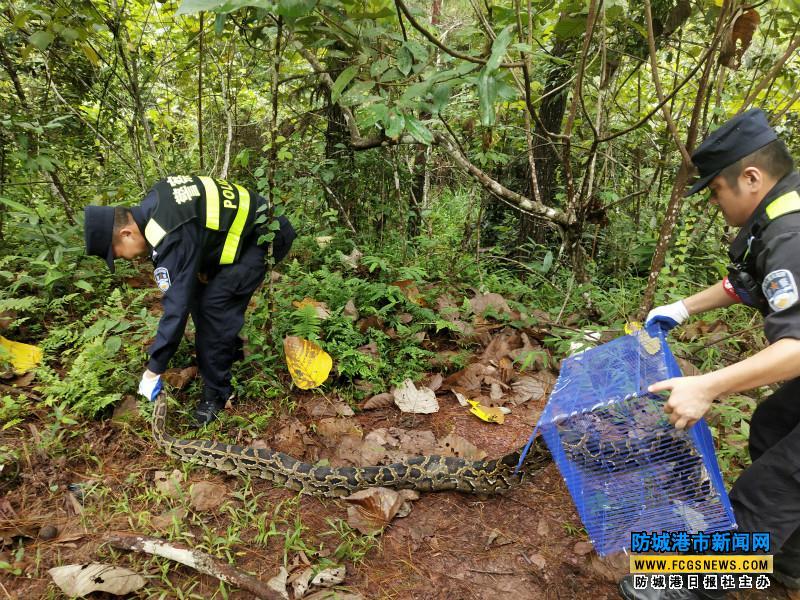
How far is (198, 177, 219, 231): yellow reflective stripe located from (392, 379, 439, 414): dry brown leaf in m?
2.14

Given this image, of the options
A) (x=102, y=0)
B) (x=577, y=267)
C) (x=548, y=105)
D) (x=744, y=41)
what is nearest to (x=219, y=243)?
(x=102, y=0)

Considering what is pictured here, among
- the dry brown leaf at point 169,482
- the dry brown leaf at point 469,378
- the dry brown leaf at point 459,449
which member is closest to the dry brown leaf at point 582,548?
the dry brown leaf at point 459,449

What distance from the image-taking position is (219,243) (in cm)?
387

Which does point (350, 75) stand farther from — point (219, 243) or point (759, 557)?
point (759, 557)

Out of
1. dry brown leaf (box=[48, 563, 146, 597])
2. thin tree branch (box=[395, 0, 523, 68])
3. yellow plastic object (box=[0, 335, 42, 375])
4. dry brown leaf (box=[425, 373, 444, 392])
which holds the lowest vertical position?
dry brown leaf (box=[425, 373, 444, 392])

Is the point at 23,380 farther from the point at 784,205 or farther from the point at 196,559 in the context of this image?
the point at 784,205

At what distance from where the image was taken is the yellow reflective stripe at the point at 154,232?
134 inches

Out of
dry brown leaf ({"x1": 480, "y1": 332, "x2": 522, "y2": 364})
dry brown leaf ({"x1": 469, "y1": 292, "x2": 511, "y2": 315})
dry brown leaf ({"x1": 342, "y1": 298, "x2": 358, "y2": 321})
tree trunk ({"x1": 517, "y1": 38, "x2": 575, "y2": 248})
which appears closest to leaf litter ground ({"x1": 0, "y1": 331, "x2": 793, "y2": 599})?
dry brown leaf ({"x1": 480, "y1": 332, "x2": 522, "y2": 364})

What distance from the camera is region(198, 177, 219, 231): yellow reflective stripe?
→ 370cm

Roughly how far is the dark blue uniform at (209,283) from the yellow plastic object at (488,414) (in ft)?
7.27

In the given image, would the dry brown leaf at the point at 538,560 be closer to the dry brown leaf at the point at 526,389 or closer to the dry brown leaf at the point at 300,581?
the dry brown leaf at the point at 300,581

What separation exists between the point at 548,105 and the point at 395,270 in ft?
10.2

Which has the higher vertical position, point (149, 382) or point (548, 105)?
point (548, 105)

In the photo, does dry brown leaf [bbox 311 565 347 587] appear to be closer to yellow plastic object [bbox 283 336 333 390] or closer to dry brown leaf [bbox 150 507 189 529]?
dry brown leaf [bbox 150 507 189 529]
